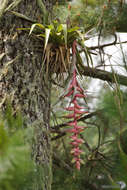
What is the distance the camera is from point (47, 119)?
992mm

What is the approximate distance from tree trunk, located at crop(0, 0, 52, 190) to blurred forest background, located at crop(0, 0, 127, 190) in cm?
2

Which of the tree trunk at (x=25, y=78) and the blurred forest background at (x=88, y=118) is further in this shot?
the tree trunk at (x=25, y=78)

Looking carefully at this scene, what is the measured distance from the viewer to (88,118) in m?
1.43

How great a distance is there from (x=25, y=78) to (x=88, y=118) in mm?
624

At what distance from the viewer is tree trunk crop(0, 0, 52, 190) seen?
0.88 meters

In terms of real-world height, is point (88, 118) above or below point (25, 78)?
below

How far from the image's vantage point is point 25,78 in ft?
3.00

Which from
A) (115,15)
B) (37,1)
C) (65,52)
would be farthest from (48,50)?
(115,15)

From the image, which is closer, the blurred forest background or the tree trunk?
the blurred forest background

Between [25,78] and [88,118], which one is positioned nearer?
[25,78]

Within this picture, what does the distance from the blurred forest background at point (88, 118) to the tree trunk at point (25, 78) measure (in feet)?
0.06

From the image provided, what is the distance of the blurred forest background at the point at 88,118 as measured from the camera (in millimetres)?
366

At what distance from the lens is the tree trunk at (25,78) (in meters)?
0.88

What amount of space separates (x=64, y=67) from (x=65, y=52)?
6cm
